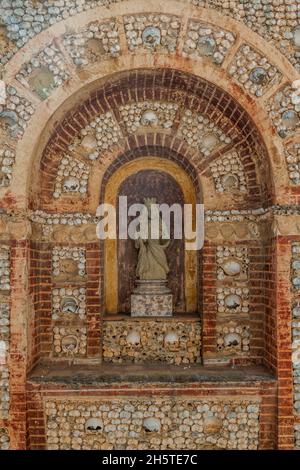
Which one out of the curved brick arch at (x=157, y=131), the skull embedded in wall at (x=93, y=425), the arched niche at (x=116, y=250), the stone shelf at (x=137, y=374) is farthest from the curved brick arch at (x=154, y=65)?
the skull embedded in wall at (x=93, y=425)

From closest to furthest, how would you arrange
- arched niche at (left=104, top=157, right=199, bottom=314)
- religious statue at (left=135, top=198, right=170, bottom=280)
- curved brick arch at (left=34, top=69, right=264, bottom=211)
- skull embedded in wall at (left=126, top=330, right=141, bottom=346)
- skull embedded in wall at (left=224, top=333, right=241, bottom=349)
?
curved brick arch at (left=34, top=69, right=264, bottom=211)
skull embedded in wall at (left=224, top=333, right=241, bottom=349)
skull embedded in wall at (left=126, top=330, right=141, bottom=346)
religious statue at (left=135, top=198, right=170, bottom=280)
arched niche at (left=104, top=157, right=199, bottom=314)

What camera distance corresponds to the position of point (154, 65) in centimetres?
586

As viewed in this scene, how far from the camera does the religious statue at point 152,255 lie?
684 centimetres

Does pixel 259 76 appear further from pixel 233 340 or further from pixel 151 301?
pixel 233 340

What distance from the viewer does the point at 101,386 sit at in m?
5.86

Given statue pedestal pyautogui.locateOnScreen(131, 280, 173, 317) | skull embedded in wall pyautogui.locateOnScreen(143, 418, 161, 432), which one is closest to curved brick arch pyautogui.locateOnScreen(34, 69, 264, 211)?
statue pedestal pyautogui.locateOnScreen(131, 280, 173, 317)

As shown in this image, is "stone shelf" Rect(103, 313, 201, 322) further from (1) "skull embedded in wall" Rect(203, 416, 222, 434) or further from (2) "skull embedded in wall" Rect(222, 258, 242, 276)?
(1) "skull embedded in wall" Rect(203, 416, 222, 434)

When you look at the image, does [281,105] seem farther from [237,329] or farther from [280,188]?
[237,329]

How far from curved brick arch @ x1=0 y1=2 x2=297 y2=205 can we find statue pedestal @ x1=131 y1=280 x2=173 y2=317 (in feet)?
7.12

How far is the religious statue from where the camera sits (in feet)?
22.4

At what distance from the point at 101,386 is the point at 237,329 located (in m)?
2.05

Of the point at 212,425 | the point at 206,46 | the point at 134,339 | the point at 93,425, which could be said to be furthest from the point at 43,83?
the point at 212,425

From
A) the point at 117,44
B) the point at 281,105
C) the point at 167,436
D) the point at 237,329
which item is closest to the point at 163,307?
the point at 237,329
